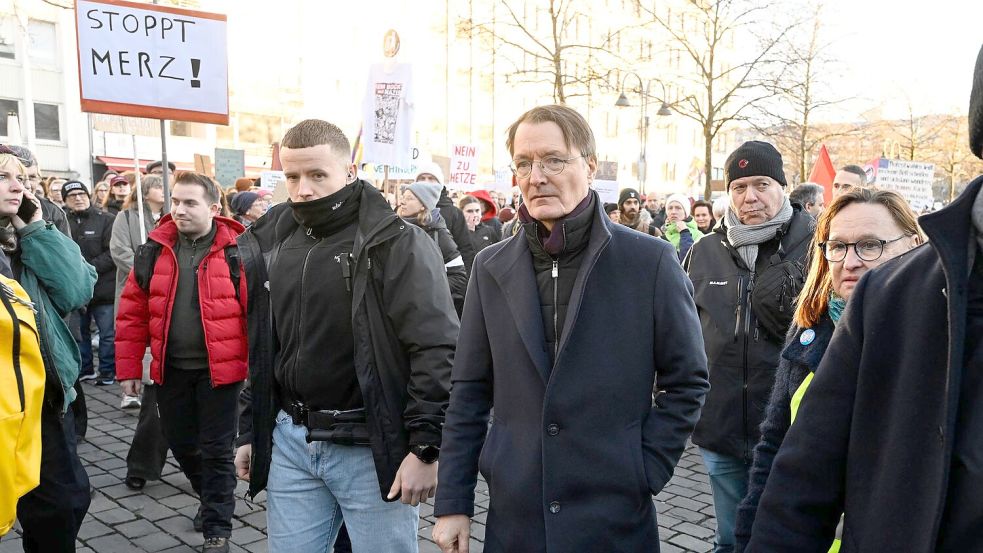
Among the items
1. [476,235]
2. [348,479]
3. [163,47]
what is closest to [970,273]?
[348,479]

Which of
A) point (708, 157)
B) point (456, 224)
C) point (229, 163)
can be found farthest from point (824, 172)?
point (708, 157)

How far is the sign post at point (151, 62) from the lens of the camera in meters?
5.71

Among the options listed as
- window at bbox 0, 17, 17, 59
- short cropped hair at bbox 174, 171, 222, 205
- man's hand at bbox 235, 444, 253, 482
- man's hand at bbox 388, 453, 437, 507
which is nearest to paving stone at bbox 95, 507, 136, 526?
short cropped hair at bbox 174, 171, 222, 205

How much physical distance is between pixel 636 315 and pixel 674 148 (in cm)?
6433

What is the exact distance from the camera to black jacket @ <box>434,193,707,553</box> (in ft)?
7.45

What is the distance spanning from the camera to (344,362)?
2926 mm

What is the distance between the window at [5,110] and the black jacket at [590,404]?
30.5 m

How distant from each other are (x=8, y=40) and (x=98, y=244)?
23682 mm

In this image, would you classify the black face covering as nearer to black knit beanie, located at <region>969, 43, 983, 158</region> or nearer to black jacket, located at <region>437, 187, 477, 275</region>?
black knit beanie, located at <region>969, 43, 983, 158</region>

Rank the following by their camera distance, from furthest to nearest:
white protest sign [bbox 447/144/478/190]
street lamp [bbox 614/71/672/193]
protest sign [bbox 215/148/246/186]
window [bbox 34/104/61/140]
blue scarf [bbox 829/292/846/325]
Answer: window [bbox 34/104/61/140] → street lamp [bbox 614/71/672/193] → white protest sign [bbox 447/144/478/190] → protest sign [bbox 215/148/246/186] → blue scarf [bbox 829/292/846/325]

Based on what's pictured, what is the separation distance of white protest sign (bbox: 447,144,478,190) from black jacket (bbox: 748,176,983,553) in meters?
17.2

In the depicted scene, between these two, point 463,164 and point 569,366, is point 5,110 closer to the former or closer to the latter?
point 463,164

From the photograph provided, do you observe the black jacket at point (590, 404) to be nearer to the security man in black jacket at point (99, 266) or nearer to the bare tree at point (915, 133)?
the security man in black jacket at point (99, 266)

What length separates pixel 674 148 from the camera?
64312mm
